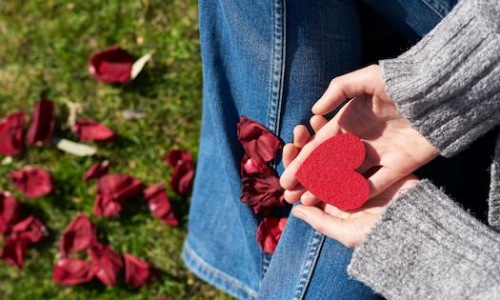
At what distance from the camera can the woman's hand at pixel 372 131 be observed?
4.59ft

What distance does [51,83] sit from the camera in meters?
2.54

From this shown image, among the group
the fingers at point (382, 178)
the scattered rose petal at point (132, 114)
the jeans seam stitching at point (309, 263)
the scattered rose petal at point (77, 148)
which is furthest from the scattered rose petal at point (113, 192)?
the fingers at point (382, 178)

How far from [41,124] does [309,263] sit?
4.35 ft

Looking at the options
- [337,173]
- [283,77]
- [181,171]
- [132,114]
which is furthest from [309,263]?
[132,114]

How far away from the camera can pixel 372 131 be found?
1.51 meters

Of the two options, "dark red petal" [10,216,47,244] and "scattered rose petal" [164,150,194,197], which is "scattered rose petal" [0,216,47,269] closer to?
"dark red petal" [10,216,47,244]

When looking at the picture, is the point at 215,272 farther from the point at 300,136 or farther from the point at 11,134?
the point at 11,134

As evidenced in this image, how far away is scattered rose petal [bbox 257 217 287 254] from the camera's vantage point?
69.4 inches

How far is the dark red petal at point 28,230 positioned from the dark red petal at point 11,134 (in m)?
0.27

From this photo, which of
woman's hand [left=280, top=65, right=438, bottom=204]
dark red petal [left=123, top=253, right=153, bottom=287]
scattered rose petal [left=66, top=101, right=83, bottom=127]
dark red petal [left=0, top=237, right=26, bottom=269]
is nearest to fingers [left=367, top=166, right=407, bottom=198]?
woman's hand [left=280, top=65, right=438, bottom=204]

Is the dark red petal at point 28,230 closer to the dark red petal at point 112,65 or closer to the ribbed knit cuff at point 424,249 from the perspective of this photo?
the dark red petal at point 112,65

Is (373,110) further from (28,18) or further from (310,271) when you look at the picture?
(28,18)

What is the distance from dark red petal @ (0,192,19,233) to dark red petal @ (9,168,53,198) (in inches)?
2.1

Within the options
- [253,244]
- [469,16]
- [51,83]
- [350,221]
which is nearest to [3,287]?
[51,83]
